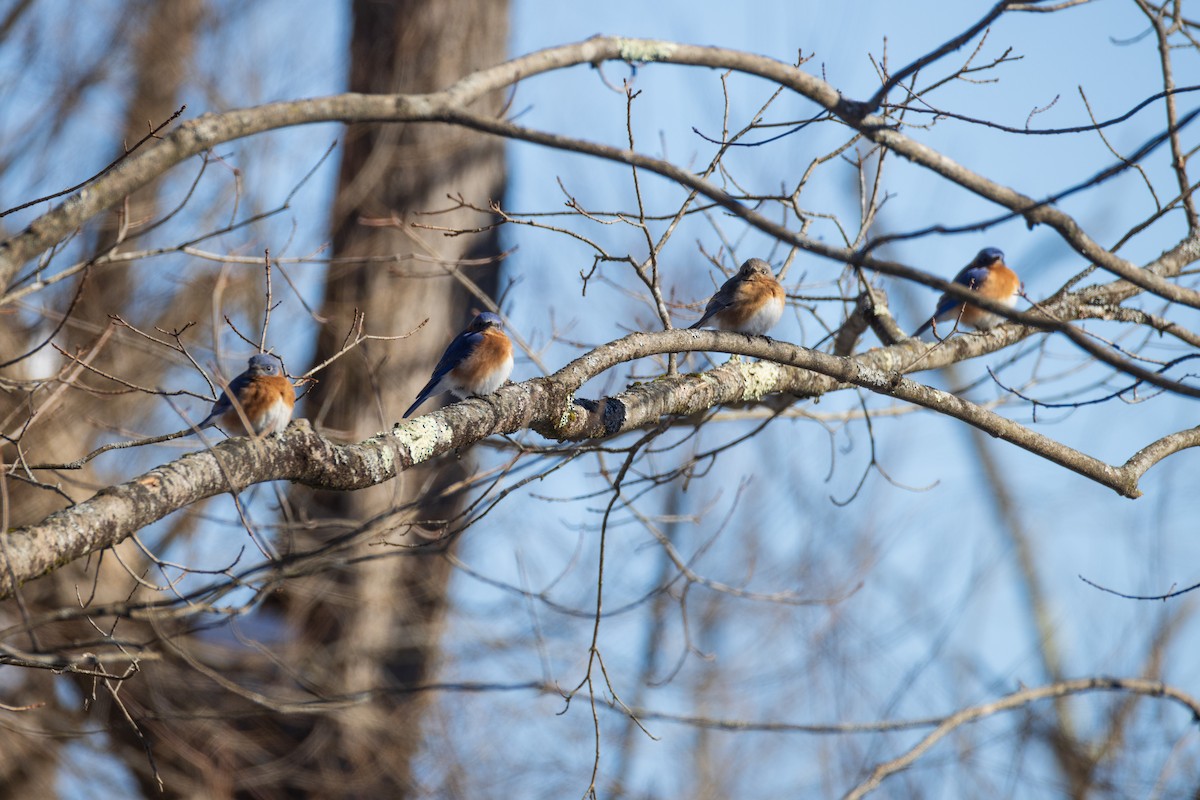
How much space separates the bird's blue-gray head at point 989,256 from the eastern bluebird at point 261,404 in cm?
497

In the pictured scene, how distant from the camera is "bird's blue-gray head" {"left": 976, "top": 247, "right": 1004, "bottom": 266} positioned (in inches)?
291

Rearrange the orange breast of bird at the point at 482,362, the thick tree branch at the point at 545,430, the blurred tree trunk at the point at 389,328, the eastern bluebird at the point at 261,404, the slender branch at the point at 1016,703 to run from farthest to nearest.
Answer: the blurred tree trunk at the point at 389,328
the orange breast of bird at the point at 482,362
the slender branch at the point at 1016,703
the eastern bluebird at the point at 261,404
the thick tree branch at the point at 545,430

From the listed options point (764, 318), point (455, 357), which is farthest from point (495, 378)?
point (764, 318)

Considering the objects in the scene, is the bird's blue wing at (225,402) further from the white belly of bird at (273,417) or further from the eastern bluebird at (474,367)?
the eastern bluebird at (474,367)

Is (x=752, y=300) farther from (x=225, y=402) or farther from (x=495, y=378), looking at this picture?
(x=225, y=402)

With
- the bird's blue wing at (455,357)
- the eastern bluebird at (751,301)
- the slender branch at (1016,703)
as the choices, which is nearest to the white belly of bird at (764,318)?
the eastern bluebird at (751,301)

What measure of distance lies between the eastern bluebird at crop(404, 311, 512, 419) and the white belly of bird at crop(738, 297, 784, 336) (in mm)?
1244

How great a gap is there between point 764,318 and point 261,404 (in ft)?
8.43

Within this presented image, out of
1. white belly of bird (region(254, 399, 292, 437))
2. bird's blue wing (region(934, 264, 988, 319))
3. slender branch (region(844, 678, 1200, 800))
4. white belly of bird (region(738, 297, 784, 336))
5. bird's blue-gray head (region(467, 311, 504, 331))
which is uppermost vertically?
bird's blue wing (region(934, 264, 988, 319))

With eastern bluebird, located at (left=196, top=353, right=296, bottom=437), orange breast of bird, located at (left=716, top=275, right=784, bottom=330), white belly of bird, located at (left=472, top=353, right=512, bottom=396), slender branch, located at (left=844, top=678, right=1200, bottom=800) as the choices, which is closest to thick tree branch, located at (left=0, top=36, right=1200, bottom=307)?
eastern bluebird, located at (left=196, top=353, right=296, bottom=437)

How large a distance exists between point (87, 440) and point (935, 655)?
6.98m

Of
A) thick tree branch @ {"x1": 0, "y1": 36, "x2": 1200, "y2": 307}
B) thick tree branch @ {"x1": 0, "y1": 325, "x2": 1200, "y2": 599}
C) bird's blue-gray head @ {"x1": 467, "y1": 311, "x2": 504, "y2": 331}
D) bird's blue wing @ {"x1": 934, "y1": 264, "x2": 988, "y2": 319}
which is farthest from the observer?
bird's blue wing @ {"x1": 934, "y1": 264, "x2": 988, "y2": 319}

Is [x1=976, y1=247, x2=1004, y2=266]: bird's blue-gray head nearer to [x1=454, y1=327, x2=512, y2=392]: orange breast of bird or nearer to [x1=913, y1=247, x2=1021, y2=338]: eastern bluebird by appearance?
[x1=913, y1=247, x2=1021, y2=338]: eastern bluebird

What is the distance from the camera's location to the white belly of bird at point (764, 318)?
559 centimetres
